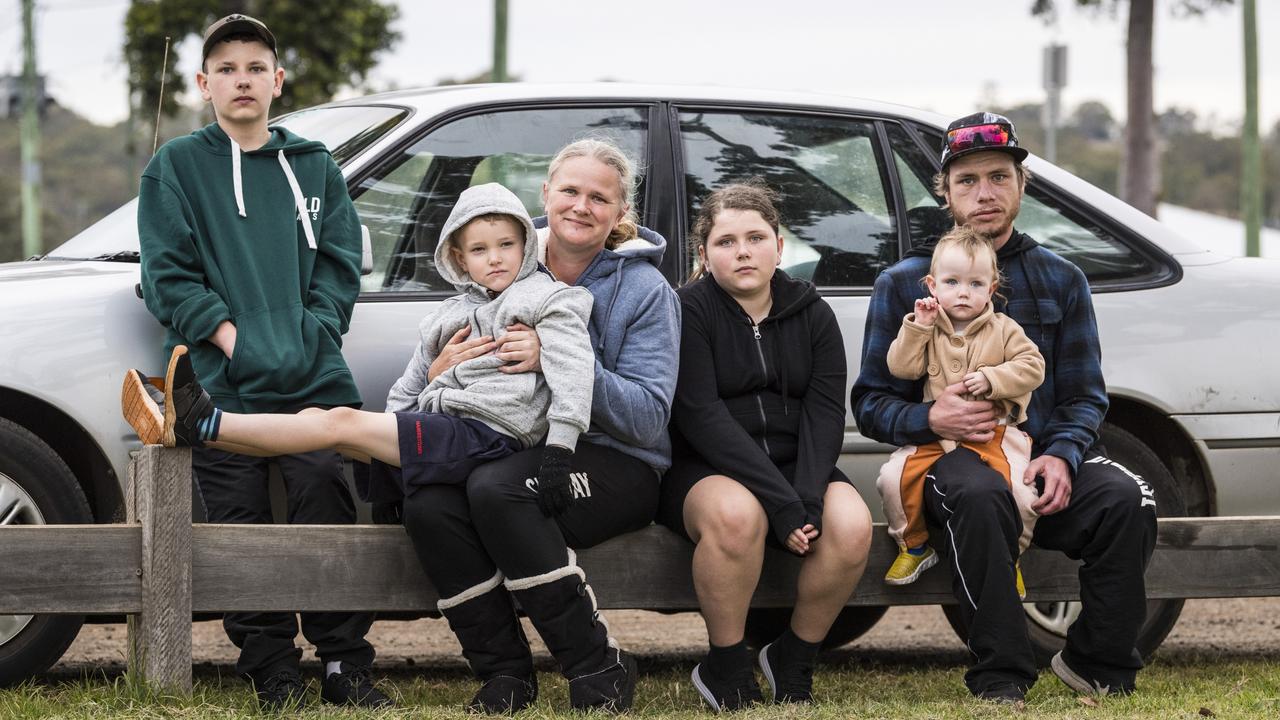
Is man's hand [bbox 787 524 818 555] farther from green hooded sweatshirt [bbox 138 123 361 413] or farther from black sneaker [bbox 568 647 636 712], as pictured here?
green hooded sweatshirt [bbox 138 123 361 413]

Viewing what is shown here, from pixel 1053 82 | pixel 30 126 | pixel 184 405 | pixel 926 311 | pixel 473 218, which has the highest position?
pixel 30 126

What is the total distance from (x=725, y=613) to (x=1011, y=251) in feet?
4.44

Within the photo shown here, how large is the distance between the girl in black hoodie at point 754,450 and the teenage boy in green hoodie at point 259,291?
0.90 meters

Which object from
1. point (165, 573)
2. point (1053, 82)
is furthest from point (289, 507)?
point (1053, 82)

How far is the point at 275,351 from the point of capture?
3838mm

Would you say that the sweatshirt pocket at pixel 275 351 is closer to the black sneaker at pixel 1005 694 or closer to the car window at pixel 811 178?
the car window at pixel 811 178

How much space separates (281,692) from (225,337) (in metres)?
0.92

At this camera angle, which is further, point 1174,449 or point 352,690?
point 1174,449

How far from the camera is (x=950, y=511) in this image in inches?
153

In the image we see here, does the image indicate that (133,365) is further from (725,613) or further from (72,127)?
(72,127)

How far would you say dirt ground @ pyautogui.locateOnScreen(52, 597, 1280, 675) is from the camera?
17.8 feet

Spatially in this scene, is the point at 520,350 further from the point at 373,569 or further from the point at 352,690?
the point at 352,690

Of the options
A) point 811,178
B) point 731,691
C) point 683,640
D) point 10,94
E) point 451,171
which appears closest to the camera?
point 731,691

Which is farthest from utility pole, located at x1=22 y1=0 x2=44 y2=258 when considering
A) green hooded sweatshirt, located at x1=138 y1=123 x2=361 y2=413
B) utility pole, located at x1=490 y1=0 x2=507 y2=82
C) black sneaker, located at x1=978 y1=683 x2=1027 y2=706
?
black sneaker, located at x1=978 y1=683 x2=1027 y2=706
